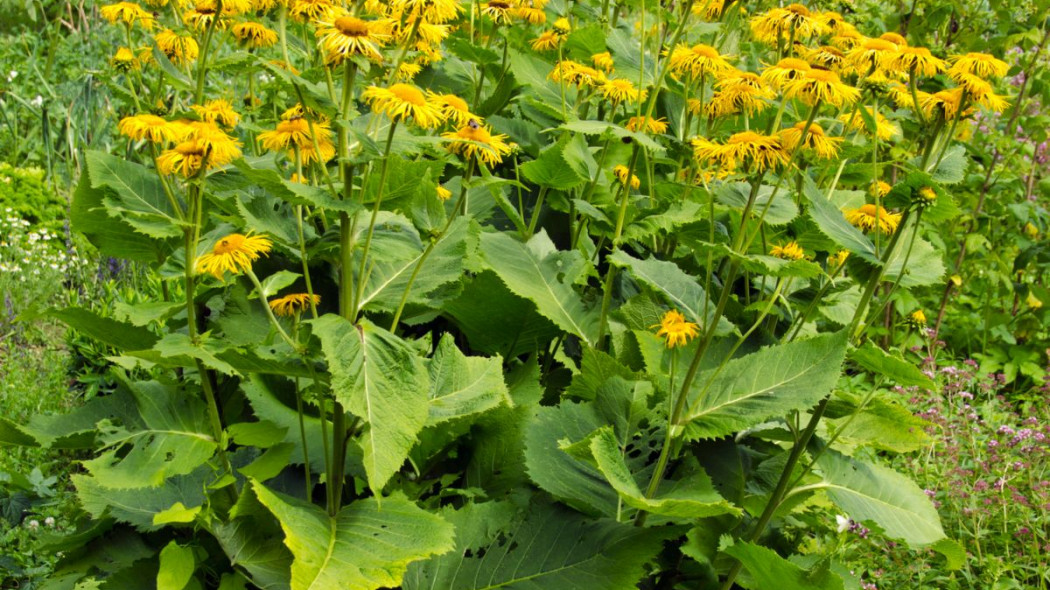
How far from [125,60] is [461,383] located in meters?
1.19

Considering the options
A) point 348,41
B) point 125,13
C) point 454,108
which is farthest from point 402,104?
point 125,13

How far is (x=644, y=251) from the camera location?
280 centimetres

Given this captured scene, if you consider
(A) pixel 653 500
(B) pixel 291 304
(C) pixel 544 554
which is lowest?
(C) pixel 544 554

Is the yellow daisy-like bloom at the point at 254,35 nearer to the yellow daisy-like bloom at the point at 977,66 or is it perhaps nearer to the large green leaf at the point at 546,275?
the large green leaf at the point at 546,275

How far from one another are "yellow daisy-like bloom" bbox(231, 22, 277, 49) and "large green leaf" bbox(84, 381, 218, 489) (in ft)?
2.78

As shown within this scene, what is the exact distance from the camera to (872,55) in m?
1.93

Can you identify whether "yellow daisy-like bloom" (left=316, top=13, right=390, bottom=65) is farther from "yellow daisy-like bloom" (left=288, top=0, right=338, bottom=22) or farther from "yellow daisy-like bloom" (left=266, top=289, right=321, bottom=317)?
"yellow daisy-like bloom" (left=266, top=289, right=321, bottom=317)

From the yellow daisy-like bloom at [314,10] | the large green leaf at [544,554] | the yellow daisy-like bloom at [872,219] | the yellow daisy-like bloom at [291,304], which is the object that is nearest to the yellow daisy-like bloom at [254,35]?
the yellow daisy-like bloom at [314,10]

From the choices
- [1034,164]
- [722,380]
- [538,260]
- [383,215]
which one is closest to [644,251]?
[538,260]

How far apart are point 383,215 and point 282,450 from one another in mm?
515

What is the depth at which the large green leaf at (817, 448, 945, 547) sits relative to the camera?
212 centimetres

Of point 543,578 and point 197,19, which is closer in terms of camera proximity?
point 543,578

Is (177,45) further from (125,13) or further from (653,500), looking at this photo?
(653,500)

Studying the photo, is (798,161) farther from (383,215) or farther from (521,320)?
(383,215)
